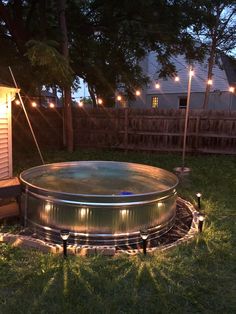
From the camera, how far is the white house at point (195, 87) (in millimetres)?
20781

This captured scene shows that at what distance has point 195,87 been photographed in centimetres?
2155

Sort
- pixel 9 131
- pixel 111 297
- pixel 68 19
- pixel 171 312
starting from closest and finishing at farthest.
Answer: pixel 171 312, pixel 111 297, pixel 9 131, pixel 68 19

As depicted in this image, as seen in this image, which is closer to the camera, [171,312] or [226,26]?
[171,312]

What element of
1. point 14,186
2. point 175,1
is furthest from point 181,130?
point 14,186

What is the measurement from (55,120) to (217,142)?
7101 millimetres

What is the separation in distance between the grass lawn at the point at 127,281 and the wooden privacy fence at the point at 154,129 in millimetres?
7184

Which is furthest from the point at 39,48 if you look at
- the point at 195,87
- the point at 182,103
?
the point at 182,103

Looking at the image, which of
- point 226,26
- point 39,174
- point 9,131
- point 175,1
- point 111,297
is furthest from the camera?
point 226,26

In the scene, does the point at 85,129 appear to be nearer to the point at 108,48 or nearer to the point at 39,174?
the point at 108,48

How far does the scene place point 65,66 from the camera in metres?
8.77

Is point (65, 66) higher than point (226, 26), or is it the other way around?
point (226, 26)

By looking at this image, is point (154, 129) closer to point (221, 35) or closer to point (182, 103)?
point (221, 35)

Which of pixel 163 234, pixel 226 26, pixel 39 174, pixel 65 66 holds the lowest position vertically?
pixel 163 234

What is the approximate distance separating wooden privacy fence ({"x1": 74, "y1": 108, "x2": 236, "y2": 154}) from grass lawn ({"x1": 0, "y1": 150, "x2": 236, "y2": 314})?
718 centimetres
